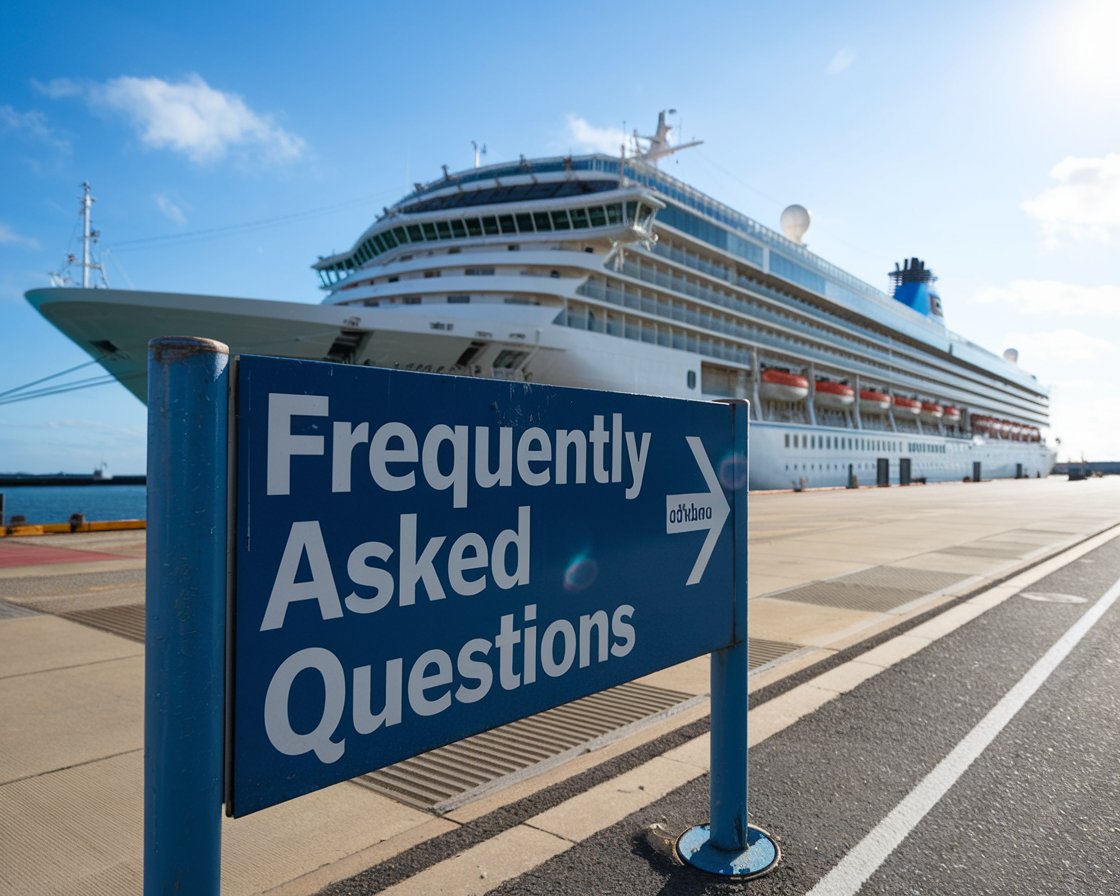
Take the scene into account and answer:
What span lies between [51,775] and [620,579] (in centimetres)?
289

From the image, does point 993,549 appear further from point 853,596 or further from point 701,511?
point 701,511

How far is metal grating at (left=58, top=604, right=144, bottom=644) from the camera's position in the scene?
6329 millimetres

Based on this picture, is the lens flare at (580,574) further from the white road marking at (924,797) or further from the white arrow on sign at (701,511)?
the white road marking at (924,797)

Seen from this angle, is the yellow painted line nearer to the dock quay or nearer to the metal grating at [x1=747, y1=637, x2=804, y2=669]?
the dock quay

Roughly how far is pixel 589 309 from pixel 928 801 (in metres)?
25.9

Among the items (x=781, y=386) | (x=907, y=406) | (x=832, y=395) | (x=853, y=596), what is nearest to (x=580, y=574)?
(x=853, y=596)

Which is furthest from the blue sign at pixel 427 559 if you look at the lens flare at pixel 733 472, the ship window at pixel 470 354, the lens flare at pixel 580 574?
the ship window at pixel 470 354

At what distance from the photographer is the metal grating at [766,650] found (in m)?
5.50

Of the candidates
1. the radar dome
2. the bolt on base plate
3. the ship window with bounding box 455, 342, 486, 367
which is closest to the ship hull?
the ship window with bounding box 455, 342, 486, 367

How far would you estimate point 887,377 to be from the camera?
56.8m

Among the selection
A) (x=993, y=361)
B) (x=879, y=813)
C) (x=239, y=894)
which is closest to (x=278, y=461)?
(x=239, y=894)

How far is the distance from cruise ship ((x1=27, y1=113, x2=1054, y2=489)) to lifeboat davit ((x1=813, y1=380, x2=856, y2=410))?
15cm

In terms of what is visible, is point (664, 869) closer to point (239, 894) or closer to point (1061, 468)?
point (239, 894)

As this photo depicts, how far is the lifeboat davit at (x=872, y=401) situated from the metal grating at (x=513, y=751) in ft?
160
